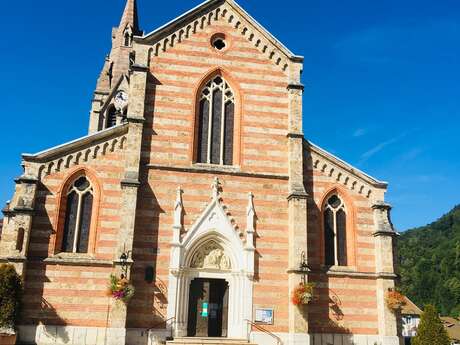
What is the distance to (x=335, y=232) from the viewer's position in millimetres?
23328

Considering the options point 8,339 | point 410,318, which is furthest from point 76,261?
point 410,318

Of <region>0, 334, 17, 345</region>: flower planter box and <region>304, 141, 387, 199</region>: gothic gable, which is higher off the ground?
<region>304, 141, 387, 199</region>: gothic gable

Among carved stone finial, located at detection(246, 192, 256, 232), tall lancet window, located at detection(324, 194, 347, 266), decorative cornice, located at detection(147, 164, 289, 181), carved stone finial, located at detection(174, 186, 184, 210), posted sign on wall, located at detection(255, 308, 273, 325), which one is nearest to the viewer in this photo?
posted sign on wall, located at detection(255, 308, 273, 325)

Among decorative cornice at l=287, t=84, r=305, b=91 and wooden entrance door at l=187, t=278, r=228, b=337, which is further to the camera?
decorative cornice at l=287, t=84, r=305, b=91

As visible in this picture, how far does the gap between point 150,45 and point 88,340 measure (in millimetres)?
14017

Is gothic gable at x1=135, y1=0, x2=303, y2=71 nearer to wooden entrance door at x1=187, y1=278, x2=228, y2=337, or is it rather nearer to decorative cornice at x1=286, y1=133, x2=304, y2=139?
decorative cornice at x1=286, y1=133, x2=304, y2=139

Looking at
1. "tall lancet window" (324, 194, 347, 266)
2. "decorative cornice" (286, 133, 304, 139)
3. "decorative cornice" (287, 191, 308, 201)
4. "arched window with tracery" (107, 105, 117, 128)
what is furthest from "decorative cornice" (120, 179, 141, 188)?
"arched window with tracery" (107, 105, 117, 128)

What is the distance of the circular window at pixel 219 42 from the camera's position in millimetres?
24734

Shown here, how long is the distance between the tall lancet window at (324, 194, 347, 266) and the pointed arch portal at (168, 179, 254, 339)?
4.07 m

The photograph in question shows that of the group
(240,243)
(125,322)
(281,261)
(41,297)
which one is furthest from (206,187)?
(41,297)

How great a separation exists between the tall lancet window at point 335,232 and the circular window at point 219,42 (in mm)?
9630

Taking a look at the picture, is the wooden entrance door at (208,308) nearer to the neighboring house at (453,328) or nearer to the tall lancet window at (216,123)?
the tall lancet window at (216,123)

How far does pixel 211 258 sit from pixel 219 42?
11.2 m

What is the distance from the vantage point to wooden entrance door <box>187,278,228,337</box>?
70.1ft
